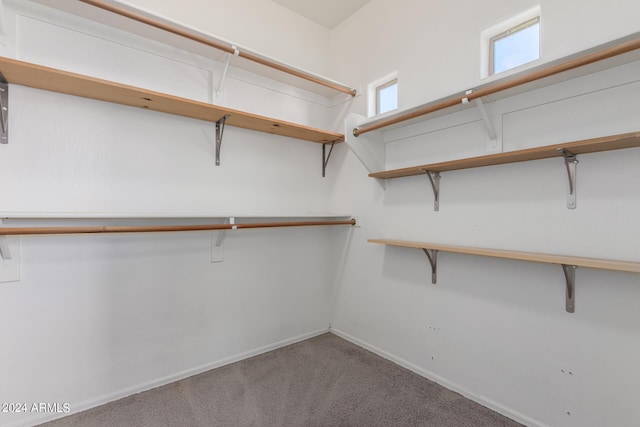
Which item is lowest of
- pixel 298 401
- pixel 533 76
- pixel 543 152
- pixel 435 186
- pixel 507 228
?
pixel 298 401

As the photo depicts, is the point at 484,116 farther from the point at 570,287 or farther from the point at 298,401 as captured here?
the point at 298,401

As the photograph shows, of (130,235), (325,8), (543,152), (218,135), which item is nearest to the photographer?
(543,152)

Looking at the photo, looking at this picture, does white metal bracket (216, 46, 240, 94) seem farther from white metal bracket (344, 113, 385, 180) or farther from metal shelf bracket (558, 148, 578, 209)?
metal shelf bracket (558, 148, 578, 209)

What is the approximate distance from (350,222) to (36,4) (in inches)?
94.0

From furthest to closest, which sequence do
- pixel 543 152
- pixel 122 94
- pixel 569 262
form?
pixel 122 94
pixel 543 152
pixel 569 262

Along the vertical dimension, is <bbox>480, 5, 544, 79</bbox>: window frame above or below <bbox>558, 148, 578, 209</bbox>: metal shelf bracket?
above

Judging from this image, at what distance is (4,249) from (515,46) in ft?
9.93

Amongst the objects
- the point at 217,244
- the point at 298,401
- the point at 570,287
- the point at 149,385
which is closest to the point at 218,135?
the point at 217,244

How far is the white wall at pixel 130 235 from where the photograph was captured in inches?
63.6

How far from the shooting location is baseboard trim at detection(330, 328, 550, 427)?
1.64 meters

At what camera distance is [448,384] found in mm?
1975

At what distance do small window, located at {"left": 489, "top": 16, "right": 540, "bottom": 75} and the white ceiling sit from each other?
4.09 ft

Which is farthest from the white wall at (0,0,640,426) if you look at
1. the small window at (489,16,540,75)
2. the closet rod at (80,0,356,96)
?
the closet rod at (80,0,356,96)

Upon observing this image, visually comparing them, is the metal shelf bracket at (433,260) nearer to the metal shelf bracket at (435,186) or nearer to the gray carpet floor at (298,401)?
the metal shelf bracket at (435,186)
